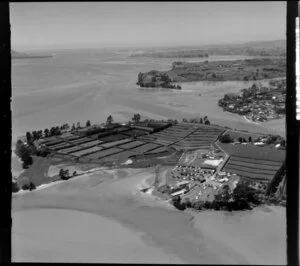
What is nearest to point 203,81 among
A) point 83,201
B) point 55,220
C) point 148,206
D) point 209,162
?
point 209,162

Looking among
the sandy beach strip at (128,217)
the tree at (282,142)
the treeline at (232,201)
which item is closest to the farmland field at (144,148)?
the sandy beach strip at (128,217)

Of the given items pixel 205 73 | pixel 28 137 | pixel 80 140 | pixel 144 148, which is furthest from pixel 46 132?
pixel 205 73

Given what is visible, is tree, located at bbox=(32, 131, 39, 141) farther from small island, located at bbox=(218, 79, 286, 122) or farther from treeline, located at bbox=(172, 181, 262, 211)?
small island, located at bbox=(218, 79, 286, 122)

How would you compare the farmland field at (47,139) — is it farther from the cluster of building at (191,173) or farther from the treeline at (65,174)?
the cluster of building at (191,173)

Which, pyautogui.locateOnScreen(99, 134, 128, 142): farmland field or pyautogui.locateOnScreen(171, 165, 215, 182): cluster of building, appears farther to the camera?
pyautogui.locateOnScreen(99, 134, 128, 142): farmland field

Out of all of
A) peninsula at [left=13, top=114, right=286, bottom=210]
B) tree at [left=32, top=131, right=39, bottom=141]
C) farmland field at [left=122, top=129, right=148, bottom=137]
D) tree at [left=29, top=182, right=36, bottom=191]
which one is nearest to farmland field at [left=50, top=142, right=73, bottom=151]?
peninsula at [left=13, top=114, right=286, bottom=210]
